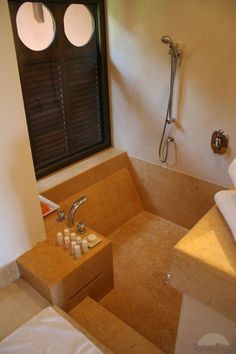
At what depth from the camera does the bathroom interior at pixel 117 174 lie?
1.16 m

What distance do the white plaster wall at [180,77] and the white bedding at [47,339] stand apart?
1.50m

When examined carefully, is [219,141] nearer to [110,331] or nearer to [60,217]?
[60,217]

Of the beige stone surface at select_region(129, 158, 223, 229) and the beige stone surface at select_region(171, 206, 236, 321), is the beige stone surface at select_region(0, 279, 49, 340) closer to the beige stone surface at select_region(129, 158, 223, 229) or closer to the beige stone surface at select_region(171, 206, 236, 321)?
the beige stone surface at select_region(171, 206, 236, 321)

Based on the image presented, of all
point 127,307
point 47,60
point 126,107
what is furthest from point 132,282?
point 47,60

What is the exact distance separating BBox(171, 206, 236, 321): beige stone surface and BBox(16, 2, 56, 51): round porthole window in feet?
5.85

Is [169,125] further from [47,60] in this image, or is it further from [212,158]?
A: [47,60]

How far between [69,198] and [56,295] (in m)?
0.91

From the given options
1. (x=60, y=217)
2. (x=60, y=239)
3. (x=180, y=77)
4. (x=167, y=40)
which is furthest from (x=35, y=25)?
(x=60, y=239)

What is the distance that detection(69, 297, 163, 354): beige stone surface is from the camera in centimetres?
132

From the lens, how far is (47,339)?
1.21m

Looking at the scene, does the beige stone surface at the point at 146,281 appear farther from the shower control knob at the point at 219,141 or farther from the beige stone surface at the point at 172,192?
the shower control knob at the point at 219,141

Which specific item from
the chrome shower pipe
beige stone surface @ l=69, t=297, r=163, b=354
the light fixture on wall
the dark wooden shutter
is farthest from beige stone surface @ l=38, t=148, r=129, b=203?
the light fixture on wall

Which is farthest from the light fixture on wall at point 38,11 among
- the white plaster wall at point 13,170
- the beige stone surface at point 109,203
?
the beige stone surface at point 109,203

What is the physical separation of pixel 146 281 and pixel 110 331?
67 cm
